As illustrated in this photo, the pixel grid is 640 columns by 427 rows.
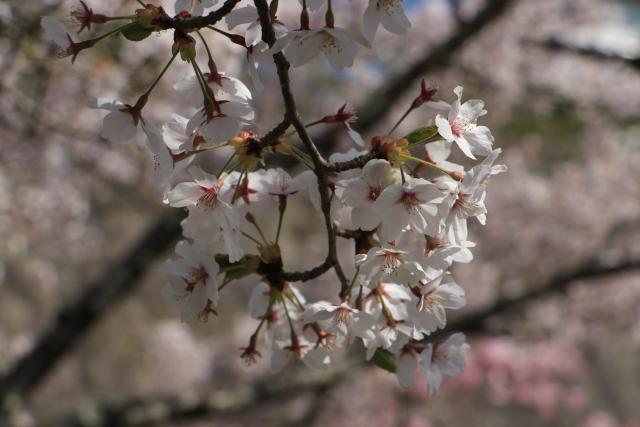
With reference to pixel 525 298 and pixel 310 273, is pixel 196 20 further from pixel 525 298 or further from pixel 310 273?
pixel 525 298

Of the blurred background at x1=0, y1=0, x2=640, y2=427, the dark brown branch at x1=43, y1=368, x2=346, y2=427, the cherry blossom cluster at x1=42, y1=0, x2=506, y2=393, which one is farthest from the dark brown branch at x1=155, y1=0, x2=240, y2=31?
the dark brown branch at x1=43, y1=368, x2=346, y2=427

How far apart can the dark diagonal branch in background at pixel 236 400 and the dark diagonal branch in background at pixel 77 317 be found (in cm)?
25

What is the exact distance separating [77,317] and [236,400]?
83cm

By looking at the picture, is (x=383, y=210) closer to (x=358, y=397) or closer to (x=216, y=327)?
(x=358, y=397)

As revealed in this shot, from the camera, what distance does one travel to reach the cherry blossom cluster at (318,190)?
27.9 inches

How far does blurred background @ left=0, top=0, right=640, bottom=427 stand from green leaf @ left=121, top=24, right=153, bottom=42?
4.59 feet

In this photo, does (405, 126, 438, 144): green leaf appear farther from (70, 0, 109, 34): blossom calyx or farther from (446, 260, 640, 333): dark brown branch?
(446, 260, 640, 333): dark brown branch

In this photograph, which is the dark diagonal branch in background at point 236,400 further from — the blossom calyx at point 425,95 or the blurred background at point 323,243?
the blossom calyx at point 425,95

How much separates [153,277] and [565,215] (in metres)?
5.16

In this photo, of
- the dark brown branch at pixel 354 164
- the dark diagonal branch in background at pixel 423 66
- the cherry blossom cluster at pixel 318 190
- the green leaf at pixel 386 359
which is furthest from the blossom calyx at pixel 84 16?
the dark diagonal branch in background at pixel 423 66

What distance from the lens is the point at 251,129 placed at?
77cm

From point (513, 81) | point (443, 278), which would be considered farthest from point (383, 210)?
point (513, 81)

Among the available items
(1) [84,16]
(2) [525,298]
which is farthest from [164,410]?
(1) [84,16]

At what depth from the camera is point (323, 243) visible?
7477mm
